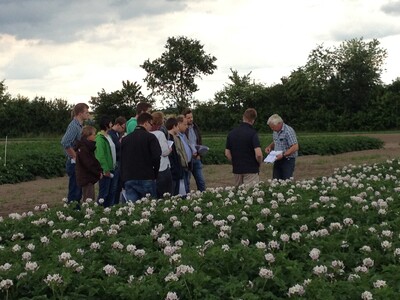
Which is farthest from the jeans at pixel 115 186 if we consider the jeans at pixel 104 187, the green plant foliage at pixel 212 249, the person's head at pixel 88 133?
the green plant foliage at pixel 212 249

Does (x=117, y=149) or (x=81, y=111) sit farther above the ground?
(x=81, y=111)

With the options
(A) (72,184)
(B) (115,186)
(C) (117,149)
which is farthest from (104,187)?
(C) (117,149)

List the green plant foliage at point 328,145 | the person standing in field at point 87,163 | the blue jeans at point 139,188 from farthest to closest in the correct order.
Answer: the green plant foliage at point 328,145, the person standing in field at point 87,163, the blue jeans at point 139,188

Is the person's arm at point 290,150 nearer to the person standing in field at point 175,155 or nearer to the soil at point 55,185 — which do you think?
the person standing in field at point 175,155

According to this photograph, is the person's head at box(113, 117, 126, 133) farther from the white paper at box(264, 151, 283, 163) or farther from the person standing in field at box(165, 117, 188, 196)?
the white paper at box(264, 151, 283, 163)

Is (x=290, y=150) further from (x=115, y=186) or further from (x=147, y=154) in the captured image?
(x=115, y=186)

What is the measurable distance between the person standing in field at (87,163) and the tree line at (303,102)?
1622 inches

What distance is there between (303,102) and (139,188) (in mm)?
48056

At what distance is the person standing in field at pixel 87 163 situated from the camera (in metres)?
10.7

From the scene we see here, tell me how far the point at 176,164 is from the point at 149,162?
5.19ft

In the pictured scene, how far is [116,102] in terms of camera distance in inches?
2329

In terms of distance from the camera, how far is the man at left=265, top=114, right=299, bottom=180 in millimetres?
11398

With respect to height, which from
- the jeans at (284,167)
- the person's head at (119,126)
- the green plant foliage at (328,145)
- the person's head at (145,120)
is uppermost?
the person's head at (145,120)

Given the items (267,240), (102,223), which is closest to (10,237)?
(102,223)
